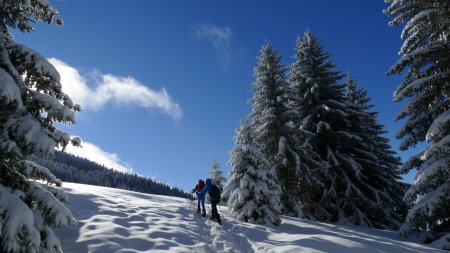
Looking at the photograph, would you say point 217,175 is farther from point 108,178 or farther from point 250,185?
point 108,178

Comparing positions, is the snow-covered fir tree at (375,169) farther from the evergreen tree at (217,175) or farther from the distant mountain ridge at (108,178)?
the distant mountain ridge at (108,178)

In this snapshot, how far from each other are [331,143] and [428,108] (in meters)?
11.2

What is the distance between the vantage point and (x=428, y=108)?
13930 mm

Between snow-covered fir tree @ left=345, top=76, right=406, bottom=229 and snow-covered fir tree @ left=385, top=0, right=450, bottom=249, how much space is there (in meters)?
9.18

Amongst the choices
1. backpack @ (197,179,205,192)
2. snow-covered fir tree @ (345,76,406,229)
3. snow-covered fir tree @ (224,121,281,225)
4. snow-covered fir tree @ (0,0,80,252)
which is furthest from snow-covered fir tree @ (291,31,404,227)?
snow-covered fir tree @ (0,0,80,252)

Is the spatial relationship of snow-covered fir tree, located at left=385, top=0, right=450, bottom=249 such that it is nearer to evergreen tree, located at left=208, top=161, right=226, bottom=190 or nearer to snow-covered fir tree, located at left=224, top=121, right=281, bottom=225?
snow-covered fir tree, located at left=224, top=121, right=281, bottom=225

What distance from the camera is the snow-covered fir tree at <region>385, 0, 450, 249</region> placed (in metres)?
11.8

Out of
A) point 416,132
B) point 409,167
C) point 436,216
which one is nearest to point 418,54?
point 416,132

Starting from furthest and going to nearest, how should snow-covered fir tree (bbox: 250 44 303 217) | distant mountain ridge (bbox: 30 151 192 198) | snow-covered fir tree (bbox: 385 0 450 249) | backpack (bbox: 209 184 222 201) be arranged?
distant mountain ridge (bbox: 30 151 192 198)
snow-covered fir tree (bbox: 250 44 303 217)
backpack (bbox: 209 184 222 201)
snow-covered fir tree (bbox: 385 0 450 249)

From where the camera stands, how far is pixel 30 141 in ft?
21.3

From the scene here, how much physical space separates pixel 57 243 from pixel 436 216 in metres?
12.3

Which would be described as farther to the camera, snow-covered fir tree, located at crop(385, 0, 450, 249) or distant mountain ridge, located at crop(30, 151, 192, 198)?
distant mountain ridge, located at crop(30, 151, 192, 198)

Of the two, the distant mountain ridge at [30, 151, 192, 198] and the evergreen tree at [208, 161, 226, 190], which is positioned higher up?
the distant mountain ridge at [30, 151, 192, 198]

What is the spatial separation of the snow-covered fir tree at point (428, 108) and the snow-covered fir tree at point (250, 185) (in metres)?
5.72
